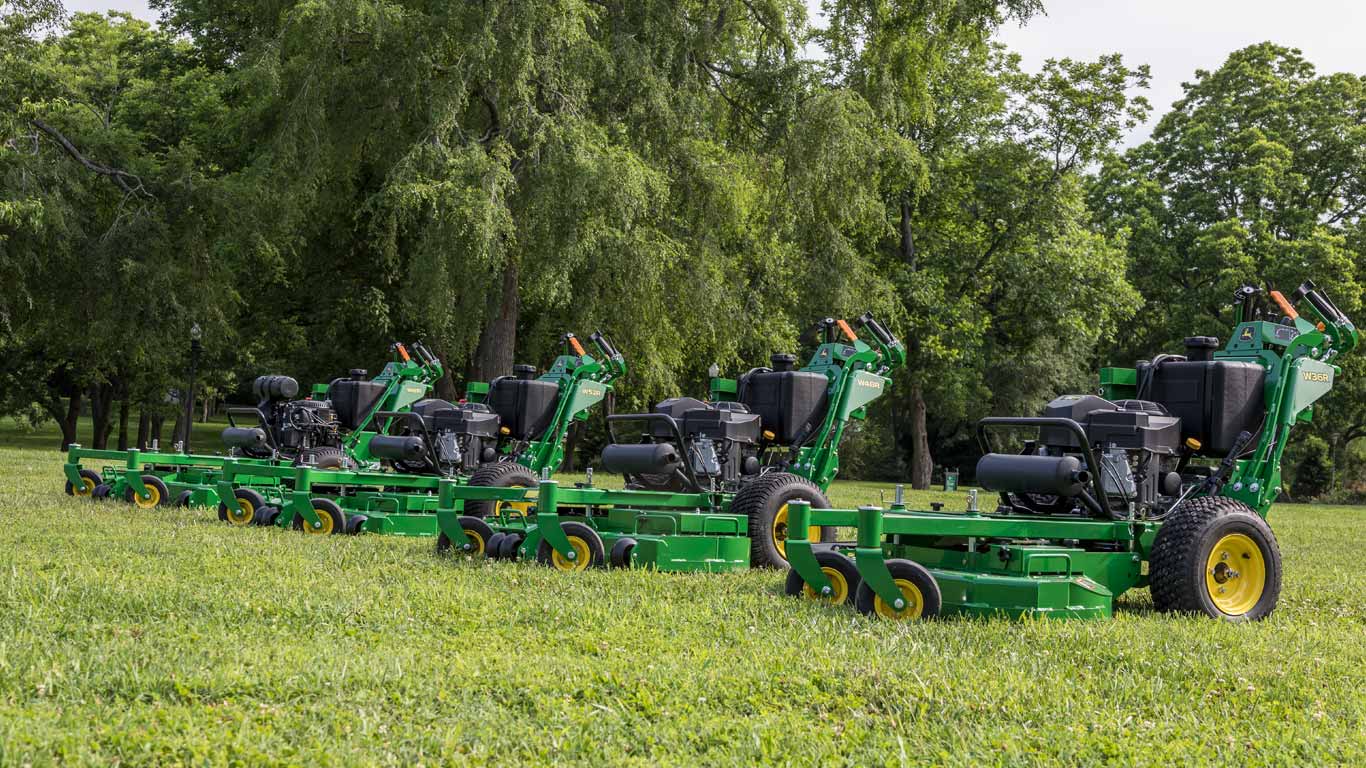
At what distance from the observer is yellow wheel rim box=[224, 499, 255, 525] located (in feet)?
42.1

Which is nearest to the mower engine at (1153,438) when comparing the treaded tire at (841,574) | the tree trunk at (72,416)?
the treaded tire at (841,574)

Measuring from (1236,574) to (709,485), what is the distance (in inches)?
185

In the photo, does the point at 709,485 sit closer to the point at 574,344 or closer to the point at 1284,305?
the point at 574,344

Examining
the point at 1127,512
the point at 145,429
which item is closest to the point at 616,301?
the point at 1127,512

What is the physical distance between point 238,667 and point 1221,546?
5.68m

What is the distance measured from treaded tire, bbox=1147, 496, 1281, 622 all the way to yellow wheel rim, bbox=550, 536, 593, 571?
12.3ft

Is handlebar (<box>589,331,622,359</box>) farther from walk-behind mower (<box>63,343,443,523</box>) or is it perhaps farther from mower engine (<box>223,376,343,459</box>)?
mower engine (<box>223,376,343,459</box>)

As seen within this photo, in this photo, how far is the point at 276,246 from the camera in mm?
22219

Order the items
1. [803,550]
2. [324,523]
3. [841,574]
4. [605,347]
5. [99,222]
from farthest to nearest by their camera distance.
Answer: [99,222] < [605,347] < [324,523] < [841,574] < [803,550]

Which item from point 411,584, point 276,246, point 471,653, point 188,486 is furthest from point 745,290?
point 471,653

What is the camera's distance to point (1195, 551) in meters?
7.62

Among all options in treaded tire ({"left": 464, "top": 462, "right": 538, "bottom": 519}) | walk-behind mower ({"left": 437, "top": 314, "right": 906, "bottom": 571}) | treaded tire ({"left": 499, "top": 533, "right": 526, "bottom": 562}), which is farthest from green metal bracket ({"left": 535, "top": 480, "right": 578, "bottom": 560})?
treaded tire ({"left": 464, "top": 462, "right": 538, "bottom": 519})

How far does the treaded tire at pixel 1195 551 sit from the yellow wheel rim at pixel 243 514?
863 cm

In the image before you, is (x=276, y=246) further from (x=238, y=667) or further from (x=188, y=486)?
(x=238, y=667)
